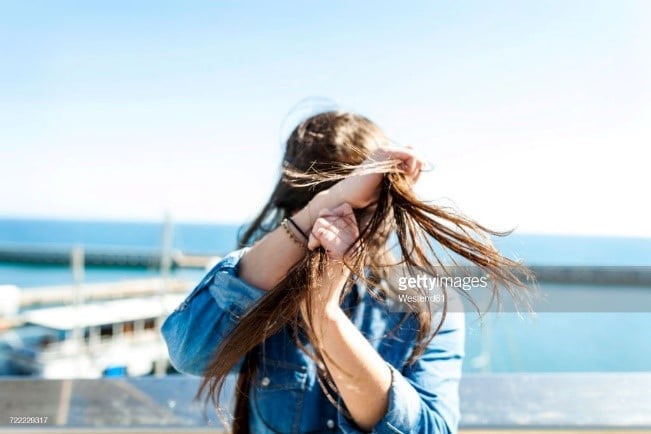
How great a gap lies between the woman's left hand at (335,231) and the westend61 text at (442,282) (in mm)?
96

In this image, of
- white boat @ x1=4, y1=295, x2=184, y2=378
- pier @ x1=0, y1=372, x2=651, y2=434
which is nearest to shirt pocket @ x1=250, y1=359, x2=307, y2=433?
pier @ x1=0, y1=372, x2=651, y2=434

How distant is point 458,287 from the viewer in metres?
0.53

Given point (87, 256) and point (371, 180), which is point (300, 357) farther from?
point (87, 256)

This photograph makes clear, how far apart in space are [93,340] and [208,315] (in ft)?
17.5

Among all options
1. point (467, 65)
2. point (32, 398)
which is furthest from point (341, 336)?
point (32, 398)

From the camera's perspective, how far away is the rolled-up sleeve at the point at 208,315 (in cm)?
51

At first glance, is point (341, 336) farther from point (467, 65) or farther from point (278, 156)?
point (467, 65)

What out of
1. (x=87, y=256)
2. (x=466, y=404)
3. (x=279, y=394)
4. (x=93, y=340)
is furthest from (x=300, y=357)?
(x=87, y=256)

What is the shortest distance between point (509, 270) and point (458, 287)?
5cm

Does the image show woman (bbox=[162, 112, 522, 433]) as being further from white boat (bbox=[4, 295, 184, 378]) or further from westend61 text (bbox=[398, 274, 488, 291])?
white boat (bbox=[4, 295, 184, 378])

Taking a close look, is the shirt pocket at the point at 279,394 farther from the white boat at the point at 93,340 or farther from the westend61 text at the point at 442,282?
the white boat at the point at 93,340

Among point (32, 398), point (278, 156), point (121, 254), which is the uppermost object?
point (278, 156)

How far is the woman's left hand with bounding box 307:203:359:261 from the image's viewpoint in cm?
45

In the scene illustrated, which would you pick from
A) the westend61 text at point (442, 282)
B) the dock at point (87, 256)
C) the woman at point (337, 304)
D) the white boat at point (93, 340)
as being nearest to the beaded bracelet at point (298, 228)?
the woman at point (337, 304)
